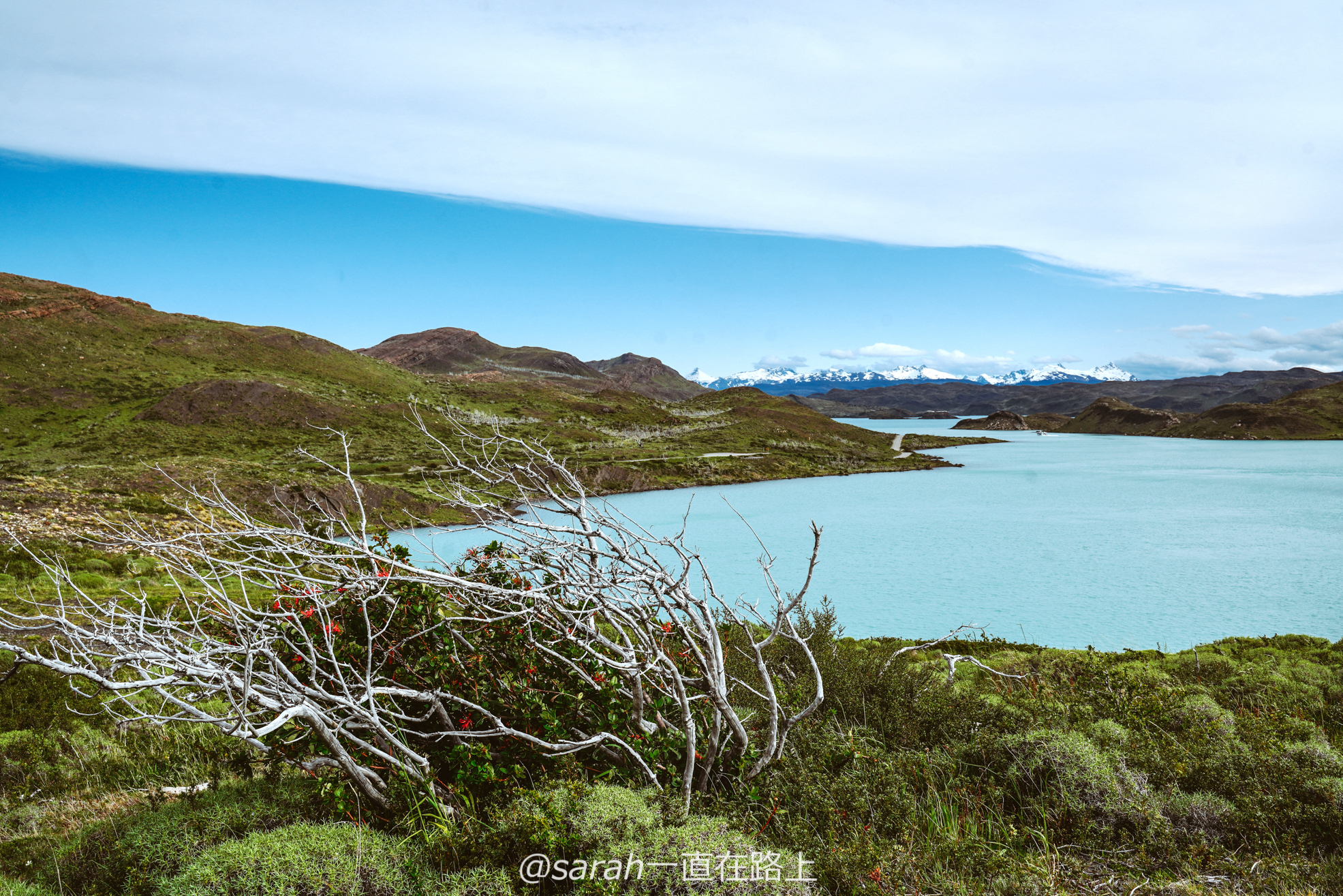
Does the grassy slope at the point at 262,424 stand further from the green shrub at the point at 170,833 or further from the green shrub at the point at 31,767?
the green shrub at the point at 170,833

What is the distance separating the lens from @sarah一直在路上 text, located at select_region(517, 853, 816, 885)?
411 cm

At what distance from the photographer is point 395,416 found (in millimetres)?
88938

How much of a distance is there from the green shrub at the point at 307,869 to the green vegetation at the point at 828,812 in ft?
0.04

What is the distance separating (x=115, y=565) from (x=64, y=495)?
36.9 ft

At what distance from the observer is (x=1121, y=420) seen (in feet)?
507

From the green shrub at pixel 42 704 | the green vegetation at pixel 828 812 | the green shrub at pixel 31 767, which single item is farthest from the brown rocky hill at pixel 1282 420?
the green shrub at pixel 31 767

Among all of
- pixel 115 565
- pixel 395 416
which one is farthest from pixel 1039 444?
pixel 115 565

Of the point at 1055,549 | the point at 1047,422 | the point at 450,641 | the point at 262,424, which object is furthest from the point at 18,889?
the point at 1047,422

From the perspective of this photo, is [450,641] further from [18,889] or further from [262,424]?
[262,424]

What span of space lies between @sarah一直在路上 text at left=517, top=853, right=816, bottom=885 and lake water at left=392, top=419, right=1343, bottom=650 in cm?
240

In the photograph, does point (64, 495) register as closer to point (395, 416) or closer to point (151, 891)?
point (151, 891)

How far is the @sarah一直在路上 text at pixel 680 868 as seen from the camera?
162 inches

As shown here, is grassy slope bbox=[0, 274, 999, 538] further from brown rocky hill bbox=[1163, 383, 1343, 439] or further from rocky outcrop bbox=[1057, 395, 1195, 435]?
rocky outcrop bbox=[1057, 395, 1195, 435]

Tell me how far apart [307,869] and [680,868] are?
2321 mm
